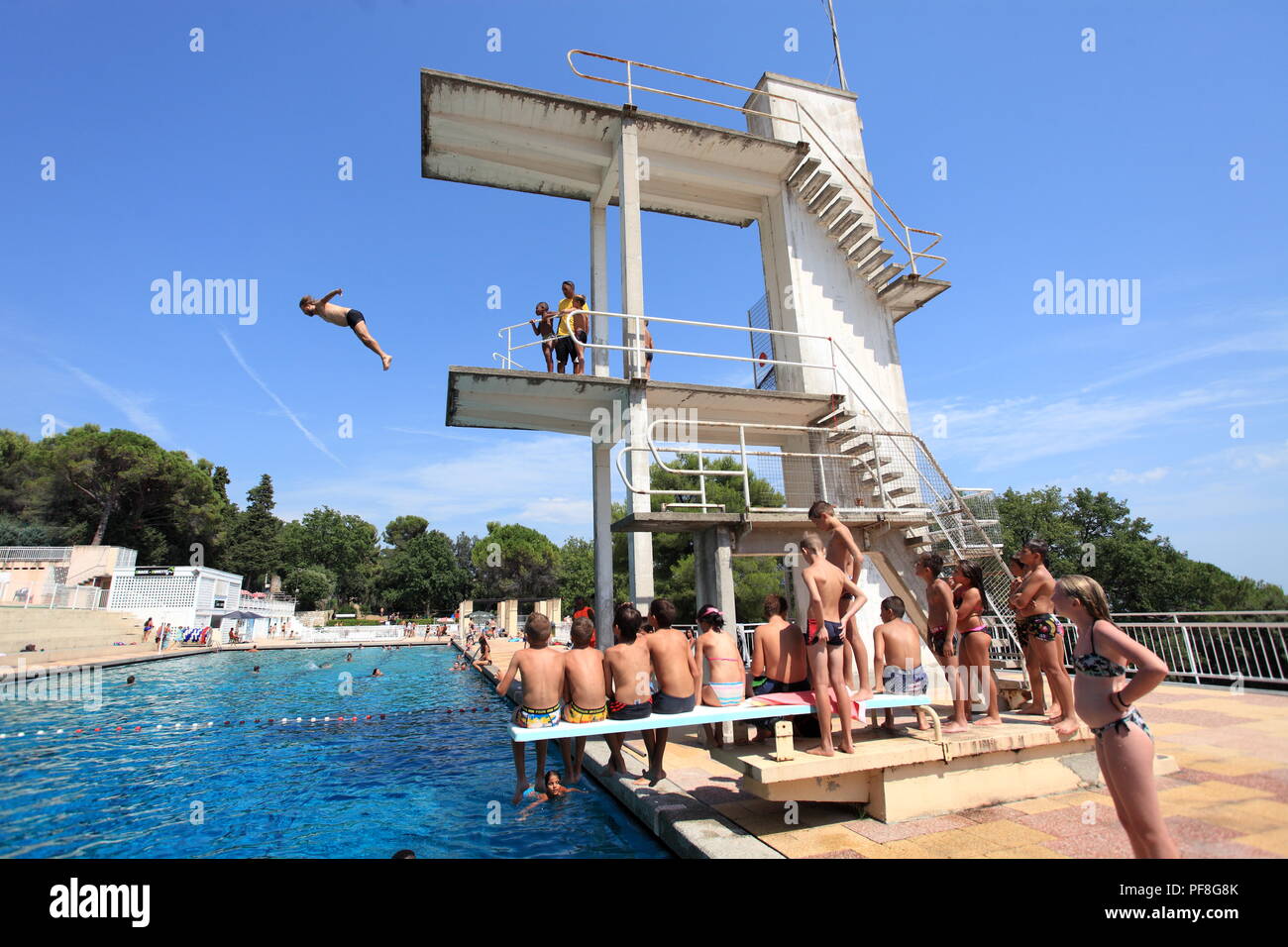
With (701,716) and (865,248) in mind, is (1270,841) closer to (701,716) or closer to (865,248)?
(701,716)

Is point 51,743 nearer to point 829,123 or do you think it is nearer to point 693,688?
point 693,688

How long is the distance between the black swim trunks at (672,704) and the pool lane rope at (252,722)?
9284 mm

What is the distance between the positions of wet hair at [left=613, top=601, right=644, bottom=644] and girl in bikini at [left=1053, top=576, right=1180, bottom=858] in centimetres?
369

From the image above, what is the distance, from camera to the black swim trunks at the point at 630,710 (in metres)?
5.63

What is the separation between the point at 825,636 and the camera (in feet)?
16.0

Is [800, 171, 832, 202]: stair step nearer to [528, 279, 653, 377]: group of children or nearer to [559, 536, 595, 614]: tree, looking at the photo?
[528, 279, 653, 377]: group of children

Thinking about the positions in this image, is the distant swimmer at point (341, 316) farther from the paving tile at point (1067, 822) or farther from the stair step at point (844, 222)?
the stair step at point (844, 222)

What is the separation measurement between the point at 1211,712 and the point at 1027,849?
637cm

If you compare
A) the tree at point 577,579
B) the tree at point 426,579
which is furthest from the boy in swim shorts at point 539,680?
the tree at point 426,579

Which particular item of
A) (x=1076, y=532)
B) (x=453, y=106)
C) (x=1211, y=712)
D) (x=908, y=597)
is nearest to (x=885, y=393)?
(x=908, y=597)

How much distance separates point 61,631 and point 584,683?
31.6 m

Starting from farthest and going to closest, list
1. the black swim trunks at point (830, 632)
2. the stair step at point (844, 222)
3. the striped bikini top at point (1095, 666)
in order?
the stair step at point (844, 222), the black swim trunks at point (830, 632), the striped bikini top at point (1095, 666)

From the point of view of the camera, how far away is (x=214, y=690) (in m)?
18.2

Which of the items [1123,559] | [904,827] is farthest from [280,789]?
[1123,559]
